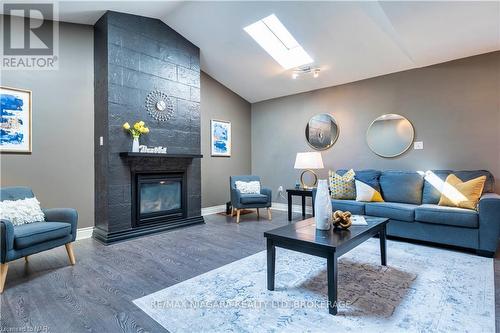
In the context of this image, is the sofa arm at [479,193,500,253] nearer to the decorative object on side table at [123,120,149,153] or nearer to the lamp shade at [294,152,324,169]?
the lamp shade at [294,152,324,169]

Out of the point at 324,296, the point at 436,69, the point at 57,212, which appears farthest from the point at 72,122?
the point at 436,69

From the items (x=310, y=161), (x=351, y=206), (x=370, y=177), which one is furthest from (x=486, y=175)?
(x=310, y=161)

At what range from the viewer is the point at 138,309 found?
6.14 ft

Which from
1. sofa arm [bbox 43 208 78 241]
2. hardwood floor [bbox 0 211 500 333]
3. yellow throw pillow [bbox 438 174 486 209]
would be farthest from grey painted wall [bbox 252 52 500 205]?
sofa arm [bbox 43 208 78 241]

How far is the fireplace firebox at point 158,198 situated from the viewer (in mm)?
3863

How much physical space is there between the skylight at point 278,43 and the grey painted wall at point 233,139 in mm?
1625

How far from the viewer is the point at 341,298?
2.01 metres

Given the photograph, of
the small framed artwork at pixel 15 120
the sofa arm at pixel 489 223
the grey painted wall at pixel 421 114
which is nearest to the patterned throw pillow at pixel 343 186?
the grey painted wall at pixel 421 114

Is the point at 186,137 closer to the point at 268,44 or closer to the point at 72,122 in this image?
the point at 72,122

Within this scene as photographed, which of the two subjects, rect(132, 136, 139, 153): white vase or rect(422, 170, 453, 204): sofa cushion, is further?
rect(132, 136, 139, 153): white vase

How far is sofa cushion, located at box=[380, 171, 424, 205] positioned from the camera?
3771mm

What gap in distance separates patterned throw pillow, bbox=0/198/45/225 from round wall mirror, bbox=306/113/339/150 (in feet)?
14.7

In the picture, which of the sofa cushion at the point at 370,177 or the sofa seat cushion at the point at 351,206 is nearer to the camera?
the sofa seat cushion at the point at 351,206

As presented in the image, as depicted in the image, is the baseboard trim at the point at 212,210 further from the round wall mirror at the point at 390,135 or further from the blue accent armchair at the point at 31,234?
the round wall mirror at the point at 390,135
